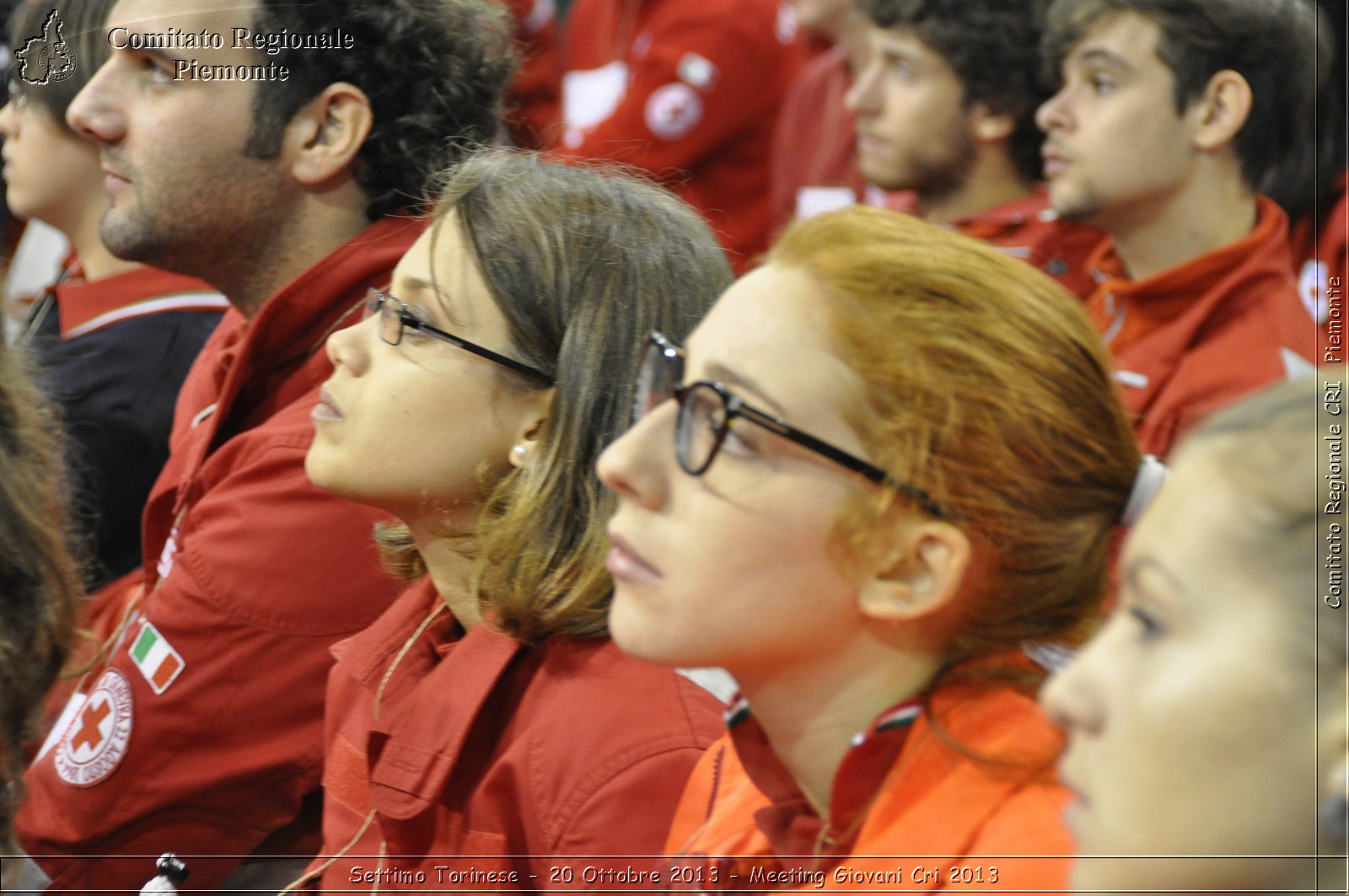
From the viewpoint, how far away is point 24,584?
6.73 feet

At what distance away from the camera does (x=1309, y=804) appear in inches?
35.4

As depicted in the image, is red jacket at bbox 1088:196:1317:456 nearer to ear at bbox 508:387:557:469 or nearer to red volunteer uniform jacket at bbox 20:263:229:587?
ear at bbox 508:387:557:469

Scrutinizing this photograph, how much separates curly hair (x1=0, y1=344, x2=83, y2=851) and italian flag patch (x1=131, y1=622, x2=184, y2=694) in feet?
0.38

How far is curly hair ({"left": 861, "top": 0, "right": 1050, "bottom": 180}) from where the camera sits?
3.70m

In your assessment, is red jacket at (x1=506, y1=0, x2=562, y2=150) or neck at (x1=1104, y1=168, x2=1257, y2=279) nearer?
neck at (x1=1104, y1=168, x2=1257, y2=279)

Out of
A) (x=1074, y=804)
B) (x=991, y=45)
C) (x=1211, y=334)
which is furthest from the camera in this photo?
(x=991, y=45)

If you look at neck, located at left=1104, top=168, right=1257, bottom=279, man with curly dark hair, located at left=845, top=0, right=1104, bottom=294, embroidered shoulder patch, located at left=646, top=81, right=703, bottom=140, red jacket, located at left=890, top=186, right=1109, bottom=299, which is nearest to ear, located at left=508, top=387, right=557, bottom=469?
neck, located at left=1104, top=168, right=1257, bottom=279

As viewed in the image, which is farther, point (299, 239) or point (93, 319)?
point (93, 319)

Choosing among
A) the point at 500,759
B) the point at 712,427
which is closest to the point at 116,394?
the point at 500,759

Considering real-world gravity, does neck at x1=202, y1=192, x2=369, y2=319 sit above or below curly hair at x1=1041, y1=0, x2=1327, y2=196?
below

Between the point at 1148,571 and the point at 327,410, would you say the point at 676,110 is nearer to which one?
the point at 327,410

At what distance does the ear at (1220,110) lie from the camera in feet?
9.27

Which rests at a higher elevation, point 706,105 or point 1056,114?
point 1056,114

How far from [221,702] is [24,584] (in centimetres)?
32
